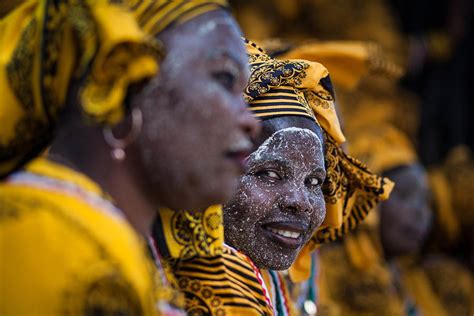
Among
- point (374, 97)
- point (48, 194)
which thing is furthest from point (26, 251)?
point (374, 97)

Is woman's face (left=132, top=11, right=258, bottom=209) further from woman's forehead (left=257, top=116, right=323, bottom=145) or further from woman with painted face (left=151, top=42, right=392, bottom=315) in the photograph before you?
woman's forehead (left=257, top=116, right=323, bottom=145)

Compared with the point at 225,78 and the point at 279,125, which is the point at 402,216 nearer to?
the point at 279,125

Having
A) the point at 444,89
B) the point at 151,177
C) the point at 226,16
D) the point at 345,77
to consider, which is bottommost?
the point at 444,89

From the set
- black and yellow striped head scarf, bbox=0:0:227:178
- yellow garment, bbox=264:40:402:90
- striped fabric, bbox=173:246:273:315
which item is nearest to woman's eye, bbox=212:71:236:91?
black and yellow striped head scarf, bbox=0:0:227:178

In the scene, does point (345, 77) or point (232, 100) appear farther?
point (345, 77)

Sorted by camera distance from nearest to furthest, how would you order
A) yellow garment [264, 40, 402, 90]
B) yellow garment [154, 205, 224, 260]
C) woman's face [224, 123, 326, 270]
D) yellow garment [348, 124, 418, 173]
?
1. yellow garment [154, 205, 224, 260]
2. woman's face [224, 123, 326, 270]
3. yellow garment [264, 40, 402, 90]
4. yellow garment [348, 124, 418, 173]

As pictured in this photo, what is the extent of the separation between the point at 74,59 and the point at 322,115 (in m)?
1.57

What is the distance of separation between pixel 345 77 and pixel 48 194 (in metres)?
3.21

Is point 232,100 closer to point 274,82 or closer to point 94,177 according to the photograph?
point 94,177

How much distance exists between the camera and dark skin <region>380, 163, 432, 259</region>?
7.13 metres

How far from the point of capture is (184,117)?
2.46 meters

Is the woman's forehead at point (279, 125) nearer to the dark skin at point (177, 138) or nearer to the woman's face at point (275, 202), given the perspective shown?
the woman's face at point (275, 202)

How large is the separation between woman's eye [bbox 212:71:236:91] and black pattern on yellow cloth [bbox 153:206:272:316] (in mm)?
637

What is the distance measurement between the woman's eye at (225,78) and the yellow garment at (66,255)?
397mm
